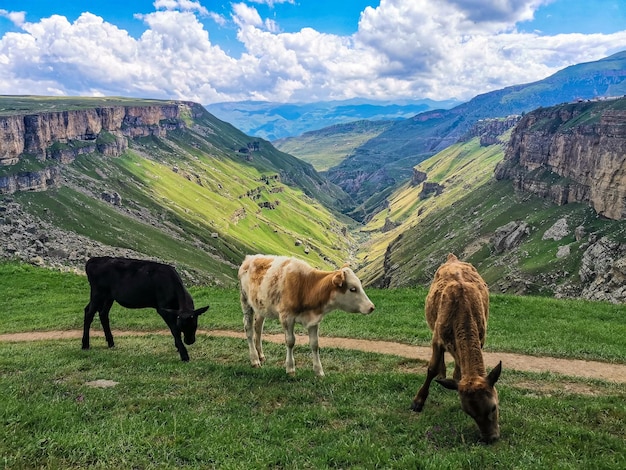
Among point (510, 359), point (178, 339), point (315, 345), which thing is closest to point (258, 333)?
point (315, 345)

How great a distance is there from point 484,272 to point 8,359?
12595 cm

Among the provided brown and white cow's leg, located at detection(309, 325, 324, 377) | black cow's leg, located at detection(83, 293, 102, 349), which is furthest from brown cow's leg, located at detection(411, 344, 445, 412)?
black cow's leg, located at detection(83, 293, 102, 349)

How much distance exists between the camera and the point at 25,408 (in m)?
11.4

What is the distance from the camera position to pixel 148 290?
18.3 metres

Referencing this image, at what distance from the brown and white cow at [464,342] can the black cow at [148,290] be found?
30.0ft

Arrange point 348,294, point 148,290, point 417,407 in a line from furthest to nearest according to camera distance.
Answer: point 148,290, point 348,294, point 417,407

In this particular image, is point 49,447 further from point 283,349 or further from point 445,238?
point 445,238

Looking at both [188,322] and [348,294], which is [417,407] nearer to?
[348,294]

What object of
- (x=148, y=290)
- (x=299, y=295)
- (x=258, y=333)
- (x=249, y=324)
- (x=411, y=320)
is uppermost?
(x=299, y=295)

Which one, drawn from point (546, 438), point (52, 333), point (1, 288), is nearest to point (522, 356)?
point (546, 438)

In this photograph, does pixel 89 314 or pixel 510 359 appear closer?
pixel 510 359

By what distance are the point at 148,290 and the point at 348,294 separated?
8.65 m

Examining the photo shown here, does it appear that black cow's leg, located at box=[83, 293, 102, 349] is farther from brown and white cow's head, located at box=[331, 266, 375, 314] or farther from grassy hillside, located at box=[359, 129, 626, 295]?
grassy hillside, located at box=[359, 129, 626, 295]

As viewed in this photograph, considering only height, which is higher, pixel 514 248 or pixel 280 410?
pixel 280 410
